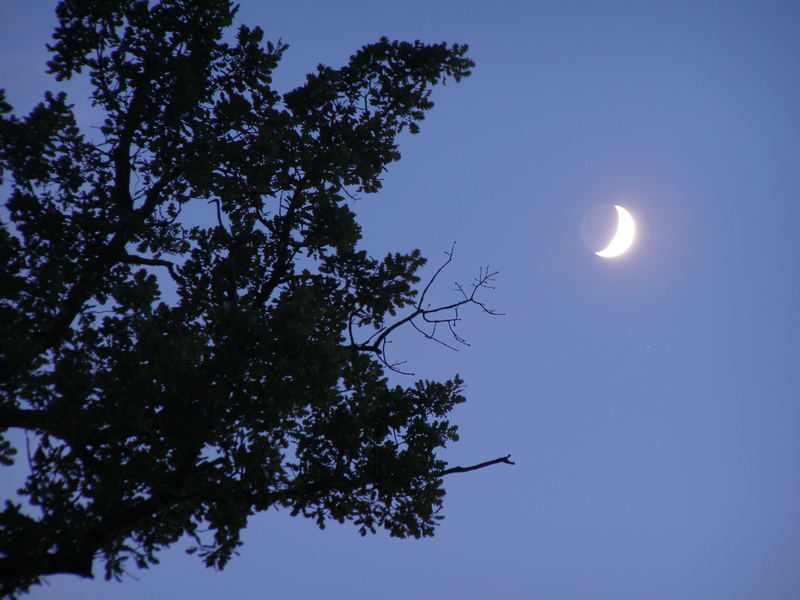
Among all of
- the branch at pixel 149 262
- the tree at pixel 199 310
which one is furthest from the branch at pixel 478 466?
the branch at pixel 149 262

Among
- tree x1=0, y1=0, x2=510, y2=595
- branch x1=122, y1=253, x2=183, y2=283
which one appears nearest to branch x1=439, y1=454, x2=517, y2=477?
tree x1=0, y1=0, x2=510, y2=595

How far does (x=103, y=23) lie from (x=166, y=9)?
4.40 ft

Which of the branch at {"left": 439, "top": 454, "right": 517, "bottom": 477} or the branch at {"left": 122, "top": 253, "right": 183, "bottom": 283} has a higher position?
the branch at {"left": 122, "top": 253, "right": 183, "bottom": 283}

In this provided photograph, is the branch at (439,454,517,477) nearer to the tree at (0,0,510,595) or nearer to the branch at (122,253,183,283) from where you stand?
the tree at (0,0,510,595)

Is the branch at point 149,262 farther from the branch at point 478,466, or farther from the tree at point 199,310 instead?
the branch at point 478,466

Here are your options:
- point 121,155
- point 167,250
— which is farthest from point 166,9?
point 167,250

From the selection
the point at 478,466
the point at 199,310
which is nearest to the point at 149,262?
the point at 199,310

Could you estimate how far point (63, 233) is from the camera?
1144 cm

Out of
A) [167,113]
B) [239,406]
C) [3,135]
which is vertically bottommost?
[239,406]

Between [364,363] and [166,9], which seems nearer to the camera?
[364,363]

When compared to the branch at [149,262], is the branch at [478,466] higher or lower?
lower

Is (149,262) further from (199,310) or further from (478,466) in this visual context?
(478,466)

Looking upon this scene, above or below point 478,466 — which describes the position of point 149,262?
above

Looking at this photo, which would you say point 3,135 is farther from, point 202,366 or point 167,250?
point 202,366
